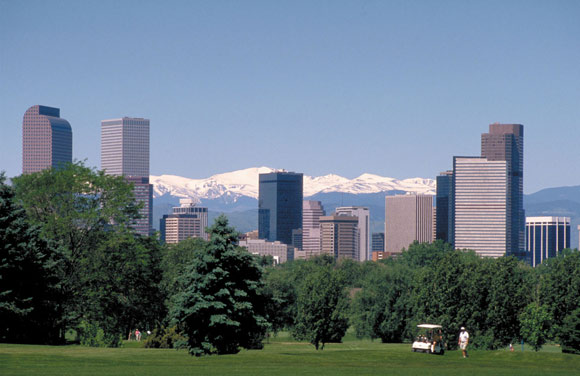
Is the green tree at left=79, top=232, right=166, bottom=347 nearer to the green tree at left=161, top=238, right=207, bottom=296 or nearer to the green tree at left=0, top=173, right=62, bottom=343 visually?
the green tree at left=0, top=173, right=62, bottom=343

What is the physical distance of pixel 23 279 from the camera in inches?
2030

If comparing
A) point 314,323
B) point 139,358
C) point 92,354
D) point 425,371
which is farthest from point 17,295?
point 314,323

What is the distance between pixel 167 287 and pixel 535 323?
129 feet

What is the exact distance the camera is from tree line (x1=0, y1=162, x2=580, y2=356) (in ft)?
155

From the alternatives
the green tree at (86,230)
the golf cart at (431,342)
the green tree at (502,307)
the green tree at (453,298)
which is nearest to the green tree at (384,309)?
the green tree at (453,298)

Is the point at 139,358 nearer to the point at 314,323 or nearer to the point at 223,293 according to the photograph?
the point at 223,293

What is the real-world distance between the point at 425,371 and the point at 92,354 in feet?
57.6

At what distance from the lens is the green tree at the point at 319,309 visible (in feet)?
290

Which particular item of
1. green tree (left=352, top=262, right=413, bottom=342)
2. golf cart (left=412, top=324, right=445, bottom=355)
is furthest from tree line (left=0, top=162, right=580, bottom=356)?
golf cart (left=412, top=324, right=445, bottom=355)

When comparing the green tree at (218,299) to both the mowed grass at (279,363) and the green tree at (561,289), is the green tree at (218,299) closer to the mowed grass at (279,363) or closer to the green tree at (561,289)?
the mowed grass at (279,363)

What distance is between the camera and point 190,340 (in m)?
46.0

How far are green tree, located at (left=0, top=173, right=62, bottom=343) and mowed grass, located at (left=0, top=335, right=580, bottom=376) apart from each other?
496 centimetres

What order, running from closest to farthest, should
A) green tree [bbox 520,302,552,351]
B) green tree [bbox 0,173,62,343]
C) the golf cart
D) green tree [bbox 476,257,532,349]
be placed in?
the golf cart
green tree [bbox 0,173,62,343]
green tree [bbox 476,257,532,349]
green tree [bbox 520,302,552,351]

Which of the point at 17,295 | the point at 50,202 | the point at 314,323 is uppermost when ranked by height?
the point at 50,202
